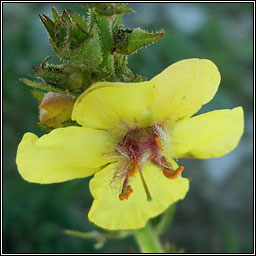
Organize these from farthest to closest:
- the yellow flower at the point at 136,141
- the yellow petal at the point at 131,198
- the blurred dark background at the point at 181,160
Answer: the blurred dark background at the point at 181,160
the yellow petal at the point at 131,198
the yellow flower at the point at 136,141

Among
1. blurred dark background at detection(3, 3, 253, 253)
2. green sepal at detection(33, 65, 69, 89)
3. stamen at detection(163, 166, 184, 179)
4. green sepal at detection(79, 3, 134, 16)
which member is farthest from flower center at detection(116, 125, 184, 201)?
blurred dark background at detection(3, 3, 253, 253)

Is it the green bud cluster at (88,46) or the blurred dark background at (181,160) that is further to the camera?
the blurred dark background at (181,160)

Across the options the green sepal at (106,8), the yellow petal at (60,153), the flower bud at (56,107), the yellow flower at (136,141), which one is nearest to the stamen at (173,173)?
the yellow flower at (136,141)

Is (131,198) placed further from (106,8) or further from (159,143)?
(106,8)

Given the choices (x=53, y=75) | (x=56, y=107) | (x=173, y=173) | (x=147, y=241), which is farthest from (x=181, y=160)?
(x=53, y=75)

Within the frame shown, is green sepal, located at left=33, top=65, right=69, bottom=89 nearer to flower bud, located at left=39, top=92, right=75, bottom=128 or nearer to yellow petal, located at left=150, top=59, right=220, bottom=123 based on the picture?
flower bud, located at left=39, top=92, right=75, bottom=128

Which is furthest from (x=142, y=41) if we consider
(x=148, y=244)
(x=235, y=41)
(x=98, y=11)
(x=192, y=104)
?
(x=235, y=41)

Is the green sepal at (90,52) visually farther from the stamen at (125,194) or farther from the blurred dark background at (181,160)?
the blurred dark background at (181,160)
